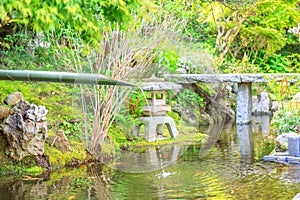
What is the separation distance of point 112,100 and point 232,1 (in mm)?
3200

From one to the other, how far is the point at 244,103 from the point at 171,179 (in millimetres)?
7387

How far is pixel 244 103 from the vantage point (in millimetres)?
14227

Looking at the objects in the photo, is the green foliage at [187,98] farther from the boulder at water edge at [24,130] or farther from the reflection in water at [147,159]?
the boulder at water edge at [24,130]

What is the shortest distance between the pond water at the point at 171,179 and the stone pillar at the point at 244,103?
448cm

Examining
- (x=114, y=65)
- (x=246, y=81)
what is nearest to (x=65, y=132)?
(x=114, y=65)

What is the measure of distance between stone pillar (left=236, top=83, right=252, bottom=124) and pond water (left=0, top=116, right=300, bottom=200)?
448 cm

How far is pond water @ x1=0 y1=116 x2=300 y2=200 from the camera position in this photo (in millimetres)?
6406

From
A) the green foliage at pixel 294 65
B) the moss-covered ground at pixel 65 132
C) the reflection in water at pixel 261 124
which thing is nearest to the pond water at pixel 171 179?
the moss-covered ground at pixel 65 132

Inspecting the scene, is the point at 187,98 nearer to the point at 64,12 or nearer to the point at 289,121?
the point at 289,121

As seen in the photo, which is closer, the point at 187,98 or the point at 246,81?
the point at 187,98

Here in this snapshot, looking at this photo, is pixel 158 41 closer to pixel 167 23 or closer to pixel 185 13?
pixel 167 23

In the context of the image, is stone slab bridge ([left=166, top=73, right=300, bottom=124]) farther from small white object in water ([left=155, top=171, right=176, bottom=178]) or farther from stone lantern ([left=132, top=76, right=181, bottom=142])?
small white object in water ([left=155, top=171, right=176, bottom=178])

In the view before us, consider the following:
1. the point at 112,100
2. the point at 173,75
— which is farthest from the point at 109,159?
the point at 173,75

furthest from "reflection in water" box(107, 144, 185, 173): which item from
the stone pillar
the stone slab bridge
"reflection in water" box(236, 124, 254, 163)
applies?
the stone pillar
